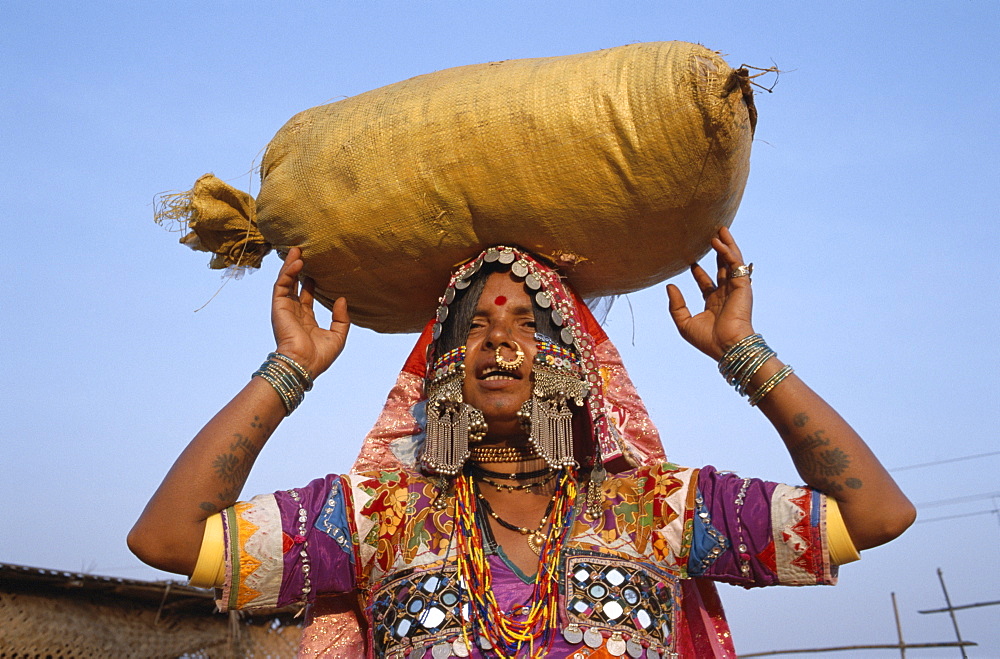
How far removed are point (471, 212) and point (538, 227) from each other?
250 millimetres

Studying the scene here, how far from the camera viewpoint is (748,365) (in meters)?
3.54

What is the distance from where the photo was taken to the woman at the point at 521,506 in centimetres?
336

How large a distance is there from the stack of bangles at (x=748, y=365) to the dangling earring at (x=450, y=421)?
89 centimetres

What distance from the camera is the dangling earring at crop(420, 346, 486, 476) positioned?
357 cm

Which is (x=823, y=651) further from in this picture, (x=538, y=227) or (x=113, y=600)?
(x=538, y=227)

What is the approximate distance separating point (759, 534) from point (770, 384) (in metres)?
0.51

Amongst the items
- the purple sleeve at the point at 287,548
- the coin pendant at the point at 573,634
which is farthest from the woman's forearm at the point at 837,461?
the purple sleeve at the point at 287,548

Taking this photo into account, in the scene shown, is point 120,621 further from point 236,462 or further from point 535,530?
point 535,530

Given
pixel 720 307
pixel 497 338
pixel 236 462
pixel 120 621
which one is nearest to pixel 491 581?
pixel 497 338

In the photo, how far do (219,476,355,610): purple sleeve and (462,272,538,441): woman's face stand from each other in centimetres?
62

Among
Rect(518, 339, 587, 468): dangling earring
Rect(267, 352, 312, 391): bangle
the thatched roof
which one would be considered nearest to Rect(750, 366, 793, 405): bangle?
Rect(518, 339, 587, 468): dangling earring

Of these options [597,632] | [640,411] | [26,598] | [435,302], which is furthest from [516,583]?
[26,598]

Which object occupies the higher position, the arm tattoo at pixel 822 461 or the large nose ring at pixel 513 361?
the large nose ring at pixel 513 361

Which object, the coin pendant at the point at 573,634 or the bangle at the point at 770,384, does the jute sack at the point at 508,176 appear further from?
the coin pendant at the point at 573,634
